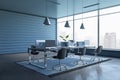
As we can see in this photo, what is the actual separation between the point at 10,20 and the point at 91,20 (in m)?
5.58

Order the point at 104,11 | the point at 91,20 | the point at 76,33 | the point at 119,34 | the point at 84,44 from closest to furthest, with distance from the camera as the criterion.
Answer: the point at 84,44 → the point at 119,34 → the point at 104,11 → the point at 91,20 → the point at 76,33

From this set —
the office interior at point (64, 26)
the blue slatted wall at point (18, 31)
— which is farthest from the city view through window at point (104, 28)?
the blue slatted wall at point (18, 31)

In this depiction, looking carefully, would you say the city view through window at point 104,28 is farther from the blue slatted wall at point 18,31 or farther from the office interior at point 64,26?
the blue slatted wall at point 18,31

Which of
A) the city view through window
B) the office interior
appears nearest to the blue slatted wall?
the office interior

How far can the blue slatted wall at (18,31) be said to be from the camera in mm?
7930

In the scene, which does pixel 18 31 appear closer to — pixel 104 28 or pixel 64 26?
pixel 64 26

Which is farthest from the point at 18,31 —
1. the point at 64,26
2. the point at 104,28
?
the point at 104,28

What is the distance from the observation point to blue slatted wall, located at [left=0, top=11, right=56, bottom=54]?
7930 millimetres

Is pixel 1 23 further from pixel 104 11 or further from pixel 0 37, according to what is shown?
pixel 104 11

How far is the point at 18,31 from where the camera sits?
855 cm

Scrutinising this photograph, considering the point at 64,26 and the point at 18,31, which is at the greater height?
the point at 64,26

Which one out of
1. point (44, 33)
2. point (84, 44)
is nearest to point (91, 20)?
point (84, 44)

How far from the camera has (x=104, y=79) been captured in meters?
3.32

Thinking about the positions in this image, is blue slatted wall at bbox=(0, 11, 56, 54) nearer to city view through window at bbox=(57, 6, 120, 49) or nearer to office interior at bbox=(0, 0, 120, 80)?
office interior at bbox=(0, 0, 120, 80)
